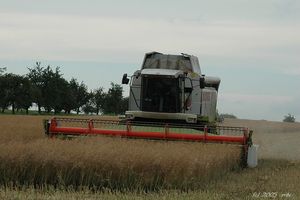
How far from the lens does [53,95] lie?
63.3 m

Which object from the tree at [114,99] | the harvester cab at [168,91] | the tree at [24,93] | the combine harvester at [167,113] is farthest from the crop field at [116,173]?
the tree at [114,99]

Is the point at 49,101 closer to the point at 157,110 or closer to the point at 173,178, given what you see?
the point at 157,110

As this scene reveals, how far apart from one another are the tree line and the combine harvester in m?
44.4

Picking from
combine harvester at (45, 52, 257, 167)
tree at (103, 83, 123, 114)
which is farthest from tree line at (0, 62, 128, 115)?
combine harvester at (45, 52, 257, 167)

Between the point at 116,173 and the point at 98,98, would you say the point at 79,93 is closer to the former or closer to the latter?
the point at 98,98

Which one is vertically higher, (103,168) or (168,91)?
(168,91)

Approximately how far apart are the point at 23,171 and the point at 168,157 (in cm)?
227

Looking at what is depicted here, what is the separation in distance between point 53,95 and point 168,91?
50906 mm

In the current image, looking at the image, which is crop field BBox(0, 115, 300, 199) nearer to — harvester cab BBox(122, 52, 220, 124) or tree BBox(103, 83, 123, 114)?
harvester cab BBox(122, 52, 220, 124)

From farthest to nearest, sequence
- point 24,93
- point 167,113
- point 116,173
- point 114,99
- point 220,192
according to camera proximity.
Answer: point 114,99 < point 24,93 < point 167,113 < point 116,173 < point 220,192

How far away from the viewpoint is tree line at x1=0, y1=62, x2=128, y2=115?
57312 mm

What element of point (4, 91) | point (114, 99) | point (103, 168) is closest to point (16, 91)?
point (4, 91)

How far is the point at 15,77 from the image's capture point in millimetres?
58000

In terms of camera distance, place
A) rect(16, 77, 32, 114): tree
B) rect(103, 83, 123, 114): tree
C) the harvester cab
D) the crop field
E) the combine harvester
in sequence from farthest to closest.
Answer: rect(103, 83, 123, 114): tree
rect(16, 77, 32, 114): tree
the harvester cab
the combine harvester
the crop field
